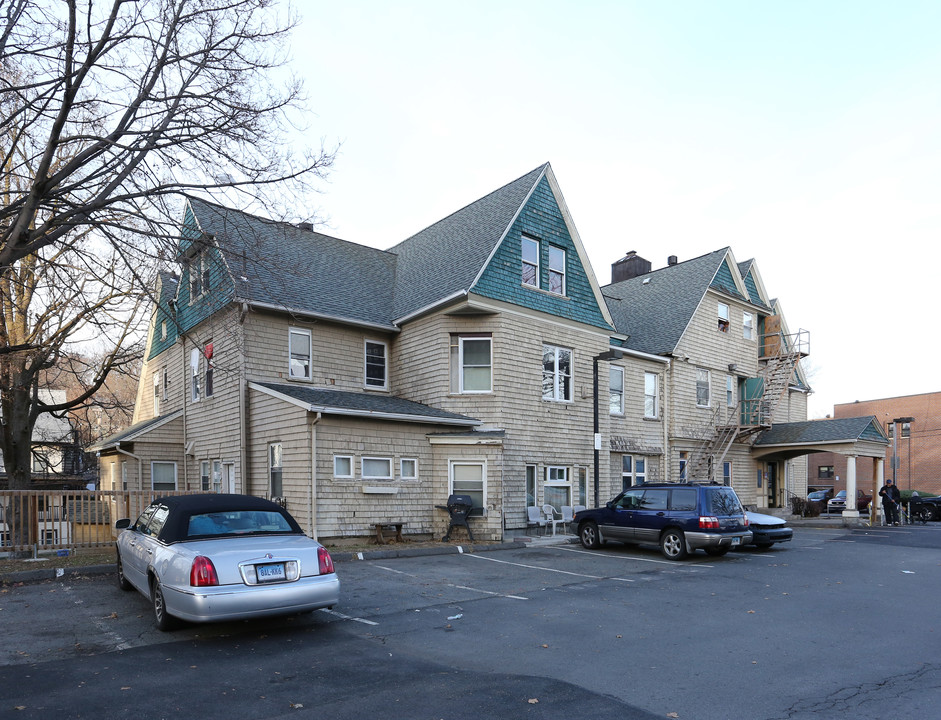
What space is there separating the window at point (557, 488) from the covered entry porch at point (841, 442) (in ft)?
41.6

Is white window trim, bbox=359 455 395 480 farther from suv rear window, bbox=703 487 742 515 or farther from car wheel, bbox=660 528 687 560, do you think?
suv rear window, bbox=703 487 742 515

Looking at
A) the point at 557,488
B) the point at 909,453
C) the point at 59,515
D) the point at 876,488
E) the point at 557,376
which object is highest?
the point at 557,376

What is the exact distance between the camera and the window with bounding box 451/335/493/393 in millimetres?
19656

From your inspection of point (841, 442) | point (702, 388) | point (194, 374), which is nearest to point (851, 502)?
point (841, 442)

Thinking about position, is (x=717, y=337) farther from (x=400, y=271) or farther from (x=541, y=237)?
(x=400, y=271)

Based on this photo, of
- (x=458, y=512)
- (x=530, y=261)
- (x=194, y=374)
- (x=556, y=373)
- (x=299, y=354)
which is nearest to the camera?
(x=458, y=512)

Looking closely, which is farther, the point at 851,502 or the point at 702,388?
the point at 702,388

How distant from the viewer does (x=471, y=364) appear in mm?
19781

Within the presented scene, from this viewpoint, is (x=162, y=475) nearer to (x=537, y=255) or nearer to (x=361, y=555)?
(x=361, y=555)

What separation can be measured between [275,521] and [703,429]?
2206 cm

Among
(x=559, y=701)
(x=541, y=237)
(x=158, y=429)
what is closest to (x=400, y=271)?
(x=541, y=237)

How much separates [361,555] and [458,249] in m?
10.5

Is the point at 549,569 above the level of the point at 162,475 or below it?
below

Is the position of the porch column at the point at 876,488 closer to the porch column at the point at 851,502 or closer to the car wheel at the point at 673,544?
the porch column at the point at 851,502
